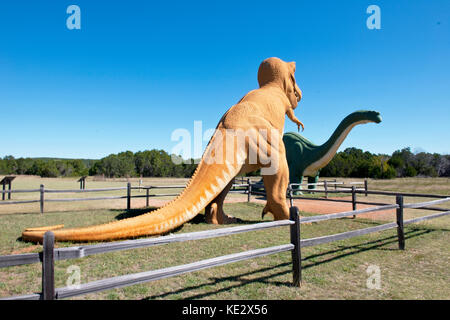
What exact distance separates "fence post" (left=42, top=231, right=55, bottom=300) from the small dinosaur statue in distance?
1867mm

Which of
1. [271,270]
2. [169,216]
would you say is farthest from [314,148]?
[271,270]

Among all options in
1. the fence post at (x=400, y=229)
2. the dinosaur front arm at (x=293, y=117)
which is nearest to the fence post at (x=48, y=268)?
the fence post at (x=400, y=229)

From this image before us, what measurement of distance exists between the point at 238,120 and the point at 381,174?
109ft

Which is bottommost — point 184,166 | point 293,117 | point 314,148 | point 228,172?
point 228,172

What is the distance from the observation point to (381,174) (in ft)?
109

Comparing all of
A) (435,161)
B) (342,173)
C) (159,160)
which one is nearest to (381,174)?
(342,173)

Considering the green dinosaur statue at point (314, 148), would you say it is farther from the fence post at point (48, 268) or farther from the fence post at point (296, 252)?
the fence post at point (48, 268)

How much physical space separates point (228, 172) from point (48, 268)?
3.72 meters

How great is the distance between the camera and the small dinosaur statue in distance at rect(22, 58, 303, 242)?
3957 millimetres

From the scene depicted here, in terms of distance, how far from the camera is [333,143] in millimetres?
11211

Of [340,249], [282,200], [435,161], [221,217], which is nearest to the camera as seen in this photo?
[340,249]

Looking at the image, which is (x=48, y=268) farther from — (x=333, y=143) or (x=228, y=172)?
(x=333, y=143)

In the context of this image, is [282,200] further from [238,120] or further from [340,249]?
[238,120]

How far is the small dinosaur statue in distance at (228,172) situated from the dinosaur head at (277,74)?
0.34 meters
